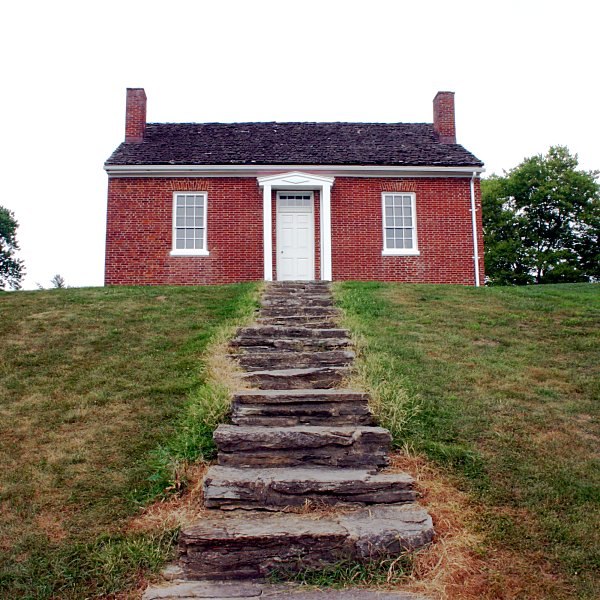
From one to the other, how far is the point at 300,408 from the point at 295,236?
11.2 meters

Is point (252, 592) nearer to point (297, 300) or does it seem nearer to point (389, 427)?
point (389, 427)

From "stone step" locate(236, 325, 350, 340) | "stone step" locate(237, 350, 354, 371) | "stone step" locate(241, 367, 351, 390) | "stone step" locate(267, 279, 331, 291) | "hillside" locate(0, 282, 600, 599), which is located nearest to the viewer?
"hillside" locate(0, 282, 600, 599)

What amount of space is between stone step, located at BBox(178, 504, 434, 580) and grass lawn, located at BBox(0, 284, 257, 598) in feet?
0.84

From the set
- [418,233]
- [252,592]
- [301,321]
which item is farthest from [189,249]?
[252,592]

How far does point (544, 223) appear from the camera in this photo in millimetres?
36062

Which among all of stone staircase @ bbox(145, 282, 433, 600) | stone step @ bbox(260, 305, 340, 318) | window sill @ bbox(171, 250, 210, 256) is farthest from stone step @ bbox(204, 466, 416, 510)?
window sill @ bbox(171, 250, 210, 256)

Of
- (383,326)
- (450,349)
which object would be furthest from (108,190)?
(450,349)

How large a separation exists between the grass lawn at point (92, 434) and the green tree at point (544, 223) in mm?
30033

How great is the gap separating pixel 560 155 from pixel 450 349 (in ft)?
116

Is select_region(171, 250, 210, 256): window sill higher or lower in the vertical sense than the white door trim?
lower

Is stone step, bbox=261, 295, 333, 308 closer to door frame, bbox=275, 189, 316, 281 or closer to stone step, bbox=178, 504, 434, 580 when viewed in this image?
door frame, bbox=275, 189, 316, 281

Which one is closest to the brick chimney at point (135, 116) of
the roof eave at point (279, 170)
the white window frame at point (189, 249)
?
the roof eave at point (279, 170)

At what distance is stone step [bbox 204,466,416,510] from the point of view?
3.99 m

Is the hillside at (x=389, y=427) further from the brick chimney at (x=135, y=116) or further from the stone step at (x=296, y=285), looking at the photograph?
the brick chimney at (x=135, y=116)
